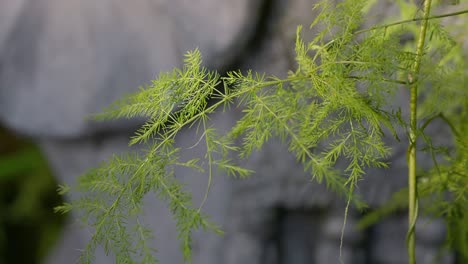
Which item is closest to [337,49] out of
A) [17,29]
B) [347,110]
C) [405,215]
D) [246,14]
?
[347,110]

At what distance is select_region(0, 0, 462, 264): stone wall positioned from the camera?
2.94 ft

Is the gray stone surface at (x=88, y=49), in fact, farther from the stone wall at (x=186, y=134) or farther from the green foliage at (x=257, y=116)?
the green foliage at (x=257, y=116)

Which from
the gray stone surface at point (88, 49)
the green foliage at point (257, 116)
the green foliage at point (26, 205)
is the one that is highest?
the gray stone surface at point (88, 49)

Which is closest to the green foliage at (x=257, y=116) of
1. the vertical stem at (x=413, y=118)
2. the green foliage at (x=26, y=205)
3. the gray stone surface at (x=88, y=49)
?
the vertical stem at (x=413, y=118)

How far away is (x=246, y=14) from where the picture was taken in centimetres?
87

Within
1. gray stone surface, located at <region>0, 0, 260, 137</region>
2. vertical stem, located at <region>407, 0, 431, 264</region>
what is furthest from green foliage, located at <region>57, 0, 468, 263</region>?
gray stone surface, located at <region>0, 0, 260, 137</region>

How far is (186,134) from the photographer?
2.86 feet

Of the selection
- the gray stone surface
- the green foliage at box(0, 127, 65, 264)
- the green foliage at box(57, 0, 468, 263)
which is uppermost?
the gray stone surface

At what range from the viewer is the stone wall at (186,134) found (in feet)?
2.94

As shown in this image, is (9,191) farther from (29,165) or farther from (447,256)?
(447,256)

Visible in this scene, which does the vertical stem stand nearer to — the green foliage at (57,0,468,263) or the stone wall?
the green foliage at (57,0,468,263)

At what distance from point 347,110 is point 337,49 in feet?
0.14

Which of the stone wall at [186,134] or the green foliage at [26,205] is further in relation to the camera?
the green foliage at [26,205]

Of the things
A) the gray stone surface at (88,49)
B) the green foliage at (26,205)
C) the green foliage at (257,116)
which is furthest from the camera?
the green foliage at (26,205)
